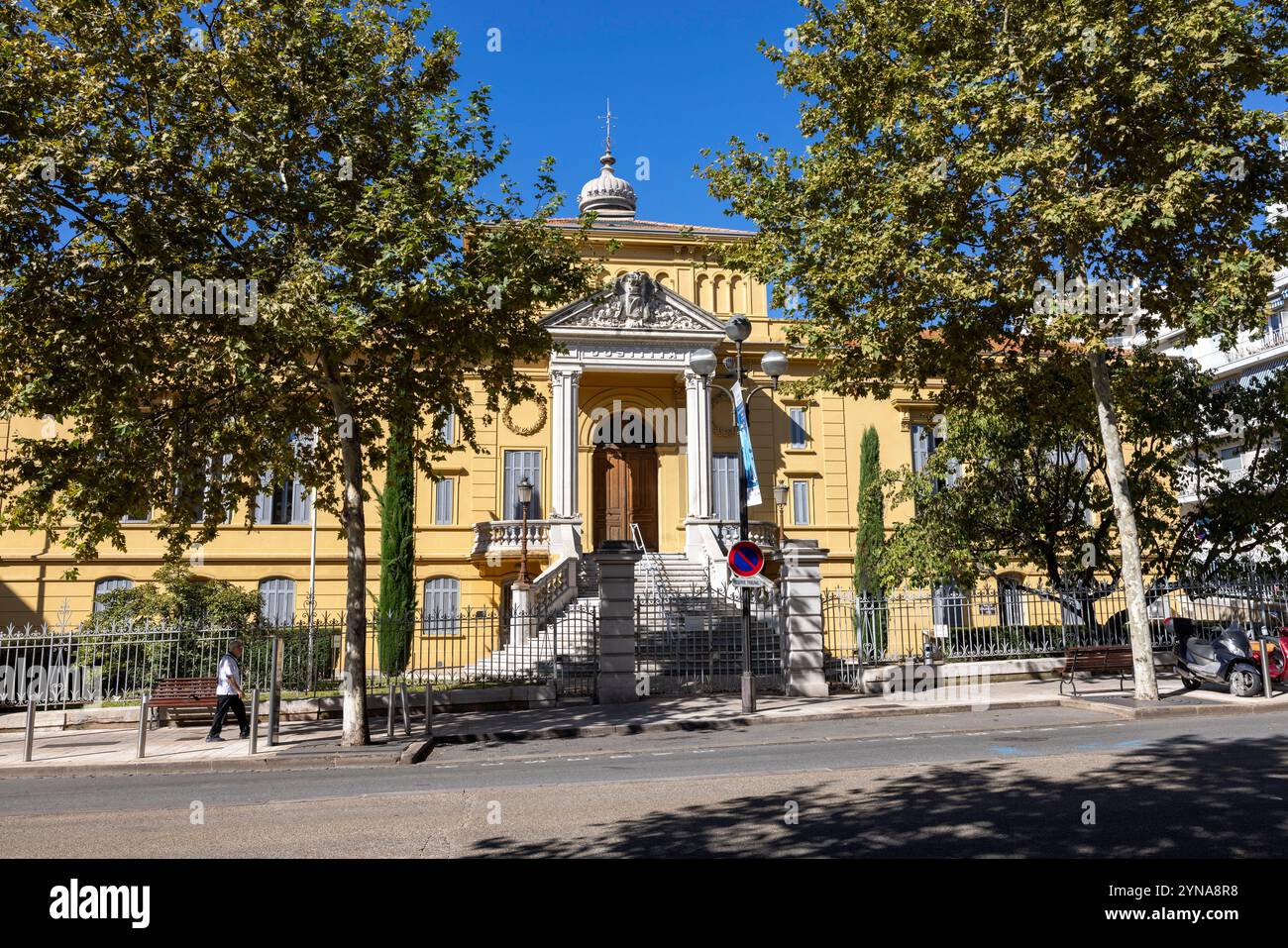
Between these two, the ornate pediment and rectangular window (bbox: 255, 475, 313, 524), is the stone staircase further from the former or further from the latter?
rectangular window (bbox: 255, 475, 313, 524)

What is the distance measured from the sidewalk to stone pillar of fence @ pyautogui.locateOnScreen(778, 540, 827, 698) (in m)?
0.49

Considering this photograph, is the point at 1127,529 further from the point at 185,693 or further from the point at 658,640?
the point at 185,693

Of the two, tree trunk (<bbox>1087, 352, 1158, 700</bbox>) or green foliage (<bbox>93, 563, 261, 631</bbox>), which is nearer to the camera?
tree trunk (<bbox>1087, 352, 1158, 700</bbox>)

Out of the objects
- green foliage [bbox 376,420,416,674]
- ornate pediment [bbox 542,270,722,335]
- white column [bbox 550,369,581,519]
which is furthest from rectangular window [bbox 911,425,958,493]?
green foliage [bbox 376,420,416,674]

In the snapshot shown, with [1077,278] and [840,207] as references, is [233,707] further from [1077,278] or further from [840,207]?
Result: [1077,278]

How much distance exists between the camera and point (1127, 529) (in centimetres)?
1515

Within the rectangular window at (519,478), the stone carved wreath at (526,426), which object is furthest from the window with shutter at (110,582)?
the stone carved wreath at (526,426)

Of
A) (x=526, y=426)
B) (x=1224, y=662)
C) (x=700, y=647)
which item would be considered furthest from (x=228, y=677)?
(x=1224, y=662)

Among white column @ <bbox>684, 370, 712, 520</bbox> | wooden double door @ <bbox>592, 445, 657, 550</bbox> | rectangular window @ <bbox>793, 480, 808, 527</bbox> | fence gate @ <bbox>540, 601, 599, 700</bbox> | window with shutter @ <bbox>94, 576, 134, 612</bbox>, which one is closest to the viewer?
fence gate @ <bbox>540, 601, 599, 700</bbox>

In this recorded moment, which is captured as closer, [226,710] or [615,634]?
[226,710]

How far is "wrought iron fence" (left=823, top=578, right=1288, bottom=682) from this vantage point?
1825cm

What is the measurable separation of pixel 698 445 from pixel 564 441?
153 inches

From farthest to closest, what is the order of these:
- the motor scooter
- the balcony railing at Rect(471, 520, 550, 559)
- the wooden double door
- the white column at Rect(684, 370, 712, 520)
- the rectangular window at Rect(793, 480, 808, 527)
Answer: the rectangular window at Rect(793, 480, 808, 527) < the wooden double door < the white column at Rect(684, 370, 712, 520) < the balcony railing at Rect(471, 520, 550, 559) < the motor scooter

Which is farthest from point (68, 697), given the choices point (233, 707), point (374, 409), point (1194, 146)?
point (1194, 146)
